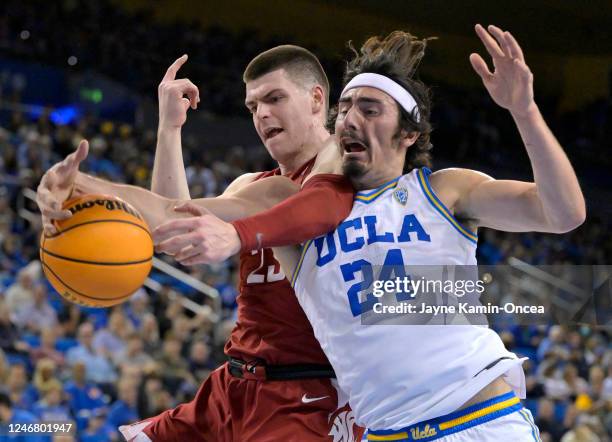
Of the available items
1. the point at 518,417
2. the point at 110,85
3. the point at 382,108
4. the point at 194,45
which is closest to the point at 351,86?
the point at 382,108

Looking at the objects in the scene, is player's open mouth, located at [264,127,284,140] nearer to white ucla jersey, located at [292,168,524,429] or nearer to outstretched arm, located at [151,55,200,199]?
outstretched arm, located at [151,55,200,199]

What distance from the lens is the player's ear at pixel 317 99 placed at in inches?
169

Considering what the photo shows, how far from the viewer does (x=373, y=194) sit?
3.45 metres

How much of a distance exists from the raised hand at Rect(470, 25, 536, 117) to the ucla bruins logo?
57cm

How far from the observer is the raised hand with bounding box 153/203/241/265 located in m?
2.79

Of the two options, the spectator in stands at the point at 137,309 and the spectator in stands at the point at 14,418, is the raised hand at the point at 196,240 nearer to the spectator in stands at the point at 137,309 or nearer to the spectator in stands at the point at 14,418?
the spectator in stands at the point at 14,418

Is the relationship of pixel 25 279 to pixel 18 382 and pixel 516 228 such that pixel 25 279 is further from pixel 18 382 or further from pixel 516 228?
pixel 516 228

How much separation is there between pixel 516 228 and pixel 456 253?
9.1 inches

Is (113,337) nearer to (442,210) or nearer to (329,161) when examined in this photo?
(329,161)

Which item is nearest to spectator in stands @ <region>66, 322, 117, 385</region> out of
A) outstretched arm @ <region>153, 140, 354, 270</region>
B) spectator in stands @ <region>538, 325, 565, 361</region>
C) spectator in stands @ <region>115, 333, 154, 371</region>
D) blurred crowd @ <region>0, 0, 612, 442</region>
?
blurred crowd @ <region>0, 0, 612, 442</region>

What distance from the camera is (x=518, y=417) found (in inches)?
129

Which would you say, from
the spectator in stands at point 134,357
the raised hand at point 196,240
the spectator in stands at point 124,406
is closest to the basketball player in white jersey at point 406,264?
the raised hand at point 196,240

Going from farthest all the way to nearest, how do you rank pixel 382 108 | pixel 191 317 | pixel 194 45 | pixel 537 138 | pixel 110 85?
pixel 194 45 → pixel 110 85 → pixel 191 317 → pixel 382 108 → pixel 537 138

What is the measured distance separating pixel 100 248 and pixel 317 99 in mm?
1656
